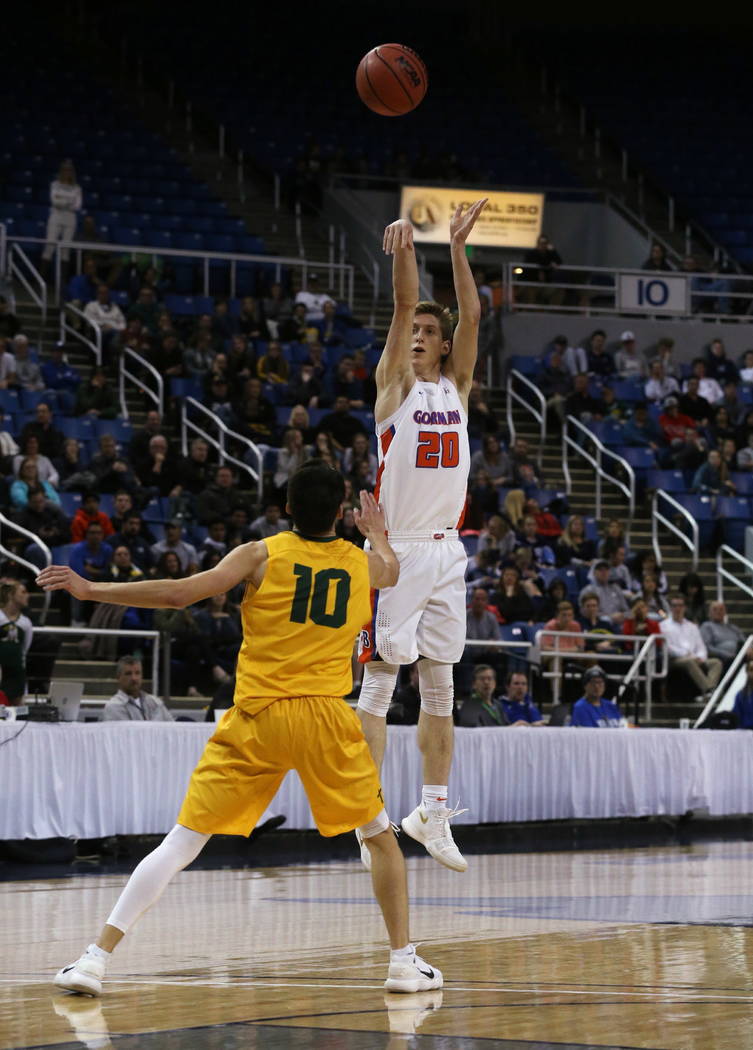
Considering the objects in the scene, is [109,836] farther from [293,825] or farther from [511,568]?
[511,568]

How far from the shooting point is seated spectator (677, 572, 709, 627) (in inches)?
808

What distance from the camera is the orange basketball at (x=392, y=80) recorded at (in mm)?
8852

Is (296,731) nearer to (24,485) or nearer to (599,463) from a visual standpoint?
(24,485)

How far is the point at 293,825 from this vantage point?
14.1 m

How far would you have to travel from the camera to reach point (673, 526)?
2275 centimetres

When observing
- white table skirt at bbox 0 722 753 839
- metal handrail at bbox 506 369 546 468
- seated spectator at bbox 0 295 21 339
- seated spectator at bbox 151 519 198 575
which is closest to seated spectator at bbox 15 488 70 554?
seated spectator at bbox 151 519 198 575

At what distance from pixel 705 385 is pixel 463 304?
17.8 m

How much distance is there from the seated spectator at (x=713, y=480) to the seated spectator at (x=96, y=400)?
7955mm

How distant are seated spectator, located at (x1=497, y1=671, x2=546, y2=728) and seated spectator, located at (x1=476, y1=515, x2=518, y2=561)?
3.26 m

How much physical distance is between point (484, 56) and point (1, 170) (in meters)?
12.2

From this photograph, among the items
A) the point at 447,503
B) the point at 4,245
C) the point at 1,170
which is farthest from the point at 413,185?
the point at 447,503

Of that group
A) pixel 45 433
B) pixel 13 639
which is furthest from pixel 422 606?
pixel 45 433

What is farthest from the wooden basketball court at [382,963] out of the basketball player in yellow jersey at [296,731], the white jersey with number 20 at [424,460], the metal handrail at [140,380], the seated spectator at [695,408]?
the seated spectator at [695,408]

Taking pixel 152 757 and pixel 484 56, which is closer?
pixel 152 757
